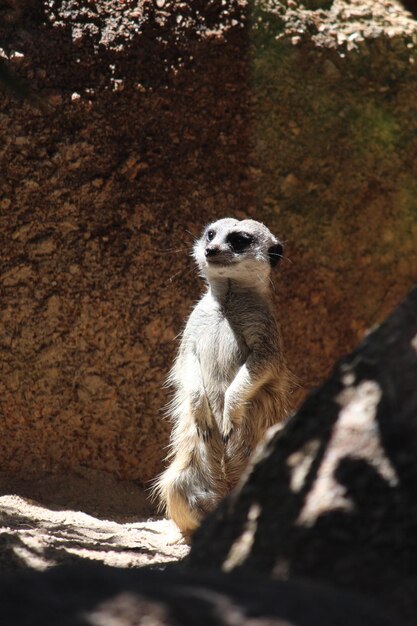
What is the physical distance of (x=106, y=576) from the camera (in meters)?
1.75

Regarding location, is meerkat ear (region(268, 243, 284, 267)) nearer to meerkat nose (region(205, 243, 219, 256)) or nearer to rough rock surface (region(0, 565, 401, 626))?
meerkat nose (region(205, 243, 219, 256))

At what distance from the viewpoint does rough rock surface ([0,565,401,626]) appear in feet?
5.10

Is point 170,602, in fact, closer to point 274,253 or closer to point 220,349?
point 220,349

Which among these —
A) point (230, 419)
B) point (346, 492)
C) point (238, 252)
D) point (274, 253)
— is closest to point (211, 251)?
point (238, 252)

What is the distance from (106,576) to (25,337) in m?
3.24

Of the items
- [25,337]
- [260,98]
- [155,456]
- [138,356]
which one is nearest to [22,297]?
[25,337]

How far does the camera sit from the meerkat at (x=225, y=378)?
4117 mm

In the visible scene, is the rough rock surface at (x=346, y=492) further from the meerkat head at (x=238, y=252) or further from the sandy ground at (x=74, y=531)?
the meerkat head at (x=238, y=252)

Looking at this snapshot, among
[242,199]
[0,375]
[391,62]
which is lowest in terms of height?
[0,375]

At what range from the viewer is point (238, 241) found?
4.29m

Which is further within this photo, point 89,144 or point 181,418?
point 89,144

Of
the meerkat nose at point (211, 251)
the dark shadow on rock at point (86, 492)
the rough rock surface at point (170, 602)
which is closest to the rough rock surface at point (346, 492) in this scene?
the rough rock surface at point (170, 602)

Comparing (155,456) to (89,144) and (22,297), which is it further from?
(89,144)

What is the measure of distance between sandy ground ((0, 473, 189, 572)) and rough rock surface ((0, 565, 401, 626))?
1.08 metres
